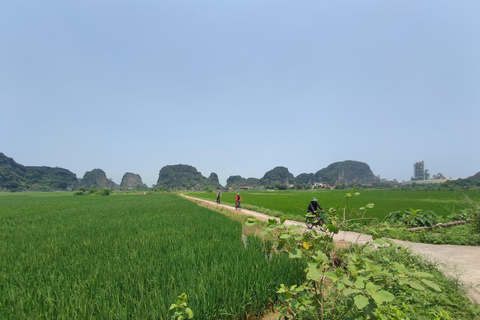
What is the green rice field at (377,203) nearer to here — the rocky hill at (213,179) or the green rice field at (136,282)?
the green rice field at (136,282)

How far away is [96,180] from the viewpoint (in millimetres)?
176000

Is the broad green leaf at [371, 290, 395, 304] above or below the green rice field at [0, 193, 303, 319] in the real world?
above

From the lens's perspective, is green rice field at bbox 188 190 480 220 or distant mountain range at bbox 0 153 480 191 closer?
green rice field at bbox 188 190 480 220

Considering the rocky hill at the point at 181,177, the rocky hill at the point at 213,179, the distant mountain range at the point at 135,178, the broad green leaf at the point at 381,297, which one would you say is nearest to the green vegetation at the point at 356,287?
the broad green leaf at the point at 381,297

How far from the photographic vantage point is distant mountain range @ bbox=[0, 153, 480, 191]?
5070 inches

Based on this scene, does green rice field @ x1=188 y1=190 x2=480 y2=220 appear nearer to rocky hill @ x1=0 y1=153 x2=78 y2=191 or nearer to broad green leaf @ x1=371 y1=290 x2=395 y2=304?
broad green leaf @ x1=371 y1=290 x2=395 y2=304

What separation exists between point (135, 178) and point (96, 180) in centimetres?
2856

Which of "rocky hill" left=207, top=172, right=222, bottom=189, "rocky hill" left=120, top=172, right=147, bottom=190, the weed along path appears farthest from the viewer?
"rocky hill" left=120, top=172, right=147, bottom=190

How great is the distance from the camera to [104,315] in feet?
7.29

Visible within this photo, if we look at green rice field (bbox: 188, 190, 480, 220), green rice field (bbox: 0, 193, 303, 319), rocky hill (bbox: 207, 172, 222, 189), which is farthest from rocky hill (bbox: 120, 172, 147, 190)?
green rice field (bbox: 0, 193, 303, 319)

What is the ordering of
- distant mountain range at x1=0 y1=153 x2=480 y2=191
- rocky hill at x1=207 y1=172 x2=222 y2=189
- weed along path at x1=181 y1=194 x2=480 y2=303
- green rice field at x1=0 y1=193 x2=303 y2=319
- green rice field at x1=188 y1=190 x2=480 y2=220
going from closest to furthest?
green rice field at x1=0 y1=193 x2=303 y2=319, weed along path at x1=181 y1=194 x2=480 y2=303, green rice field at x1=188 y1=190 x2=480 y2=220, distant mountain range at x1=0 y1=153 x2=480 y2=191, rocky hill at x1=207 y1=172 x2=222 y2=189

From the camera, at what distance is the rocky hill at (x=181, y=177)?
521 ft

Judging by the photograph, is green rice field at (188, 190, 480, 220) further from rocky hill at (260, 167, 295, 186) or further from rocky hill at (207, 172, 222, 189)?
rocky hill at (260, 167, 295, 186)

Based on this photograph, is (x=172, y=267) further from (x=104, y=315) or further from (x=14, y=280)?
(x=14, y=280)
